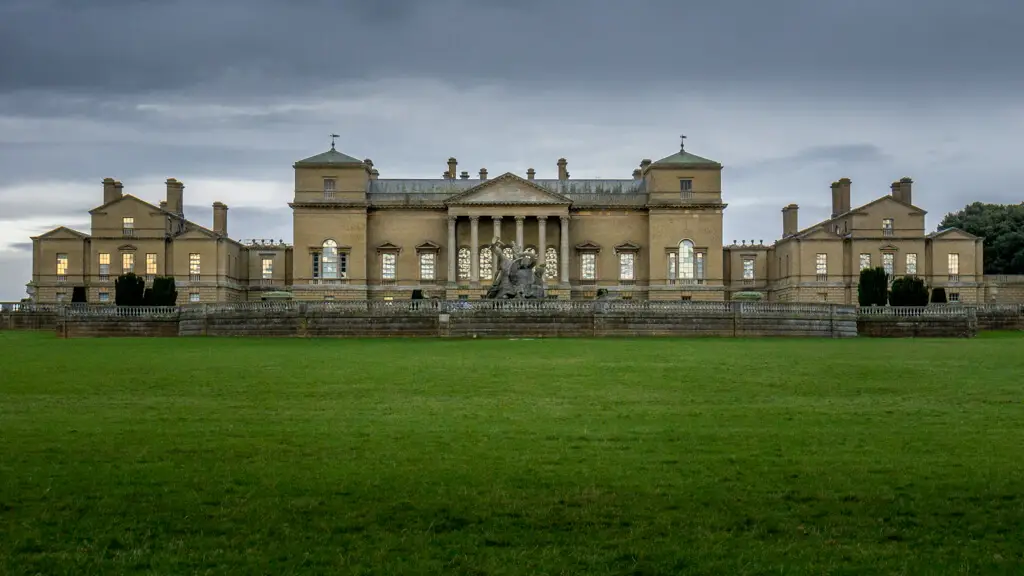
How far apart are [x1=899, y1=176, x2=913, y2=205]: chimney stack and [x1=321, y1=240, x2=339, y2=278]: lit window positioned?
4212cm

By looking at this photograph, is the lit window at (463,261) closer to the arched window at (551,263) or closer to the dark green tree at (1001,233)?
the arched window at (551,263)

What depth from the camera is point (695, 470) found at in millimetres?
11711

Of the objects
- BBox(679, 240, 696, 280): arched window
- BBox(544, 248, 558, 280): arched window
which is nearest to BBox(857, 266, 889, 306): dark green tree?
BBox(679, 240, 696, 280): arched window

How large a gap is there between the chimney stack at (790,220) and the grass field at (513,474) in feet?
198

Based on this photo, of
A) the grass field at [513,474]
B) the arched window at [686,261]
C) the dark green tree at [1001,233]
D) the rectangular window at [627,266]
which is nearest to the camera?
the grass field at [513,474]

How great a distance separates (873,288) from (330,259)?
38.0 metres

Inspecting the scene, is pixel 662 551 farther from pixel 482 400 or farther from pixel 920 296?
pixel 920 296

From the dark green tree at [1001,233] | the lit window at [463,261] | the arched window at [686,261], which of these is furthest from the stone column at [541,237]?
the dark green tree at [1001,233]

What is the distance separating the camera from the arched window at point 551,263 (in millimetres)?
75438

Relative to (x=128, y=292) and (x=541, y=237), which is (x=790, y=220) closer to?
(x=541, y=237)

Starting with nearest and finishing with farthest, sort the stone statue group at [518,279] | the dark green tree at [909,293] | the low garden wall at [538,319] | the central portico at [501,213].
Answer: the low garden wall at [538,319]
the stone statue group at [518,279]
the dark green tree at [909,293]
the central portico at [501,213]

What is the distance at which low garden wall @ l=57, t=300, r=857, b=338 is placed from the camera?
4516cm

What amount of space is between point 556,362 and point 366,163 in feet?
179

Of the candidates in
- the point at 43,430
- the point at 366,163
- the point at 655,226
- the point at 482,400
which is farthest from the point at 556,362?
the point at 366,163
